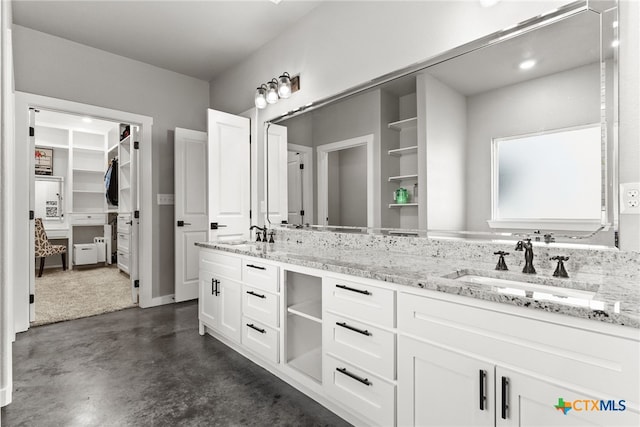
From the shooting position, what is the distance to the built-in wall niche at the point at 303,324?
1.90m

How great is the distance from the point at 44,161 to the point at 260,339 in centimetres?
650

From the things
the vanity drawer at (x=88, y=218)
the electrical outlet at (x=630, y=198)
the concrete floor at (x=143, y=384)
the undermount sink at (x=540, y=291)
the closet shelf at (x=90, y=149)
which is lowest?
the concrete floor at (x=143, y=384)

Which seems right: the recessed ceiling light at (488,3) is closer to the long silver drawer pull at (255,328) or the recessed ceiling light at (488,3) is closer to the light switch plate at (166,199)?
the long silver drawer pull at (255,328)

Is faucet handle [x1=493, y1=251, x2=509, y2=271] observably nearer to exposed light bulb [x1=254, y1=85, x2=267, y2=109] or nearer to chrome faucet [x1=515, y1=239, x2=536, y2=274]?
chrome faucet [x1=515, y1=239, x2=536, y2=274]

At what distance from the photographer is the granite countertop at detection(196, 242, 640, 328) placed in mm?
891

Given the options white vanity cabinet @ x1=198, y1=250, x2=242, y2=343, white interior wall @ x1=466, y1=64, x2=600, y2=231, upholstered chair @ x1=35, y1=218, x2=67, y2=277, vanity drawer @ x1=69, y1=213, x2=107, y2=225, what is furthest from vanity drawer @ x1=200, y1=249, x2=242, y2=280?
vanity drawer @ x1=69, y1=213, x2=107, y2=225

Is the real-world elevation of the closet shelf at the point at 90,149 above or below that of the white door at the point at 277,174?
above

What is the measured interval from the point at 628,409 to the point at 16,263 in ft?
13.4

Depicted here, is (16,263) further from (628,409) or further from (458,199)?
(628,409)

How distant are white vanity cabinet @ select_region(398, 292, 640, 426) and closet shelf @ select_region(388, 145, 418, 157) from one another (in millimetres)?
960

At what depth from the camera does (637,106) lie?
4.16 ft

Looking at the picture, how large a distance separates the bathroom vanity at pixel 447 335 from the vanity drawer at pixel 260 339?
1cm

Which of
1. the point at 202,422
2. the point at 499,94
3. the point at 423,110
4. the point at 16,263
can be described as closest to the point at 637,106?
the point at 499,94

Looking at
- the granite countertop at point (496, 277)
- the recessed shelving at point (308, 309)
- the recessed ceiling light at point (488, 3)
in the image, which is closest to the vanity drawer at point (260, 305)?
the recessed shelving at point (308, 309)
